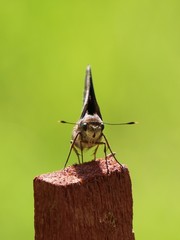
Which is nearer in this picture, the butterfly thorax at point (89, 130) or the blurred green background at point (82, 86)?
the butterfly thorax at point (89, 130)

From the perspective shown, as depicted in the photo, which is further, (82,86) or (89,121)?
(82,86)

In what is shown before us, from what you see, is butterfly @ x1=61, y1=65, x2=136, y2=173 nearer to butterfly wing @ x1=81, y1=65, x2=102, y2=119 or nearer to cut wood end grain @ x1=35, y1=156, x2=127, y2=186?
butterfly wing @ x1=81, y1=65, x2=102, y2=119

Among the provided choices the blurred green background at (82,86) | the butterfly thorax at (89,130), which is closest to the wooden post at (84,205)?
the butterfly thorax at (89,130)

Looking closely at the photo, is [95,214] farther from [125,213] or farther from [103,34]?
[103,34]

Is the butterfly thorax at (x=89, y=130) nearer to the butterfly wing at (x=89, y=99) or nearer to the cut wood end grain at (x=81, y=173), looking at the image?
the butterfly wing at (x=89, y=99)

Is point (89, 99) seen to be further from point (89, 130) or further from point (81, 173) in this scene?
point (81, 173)

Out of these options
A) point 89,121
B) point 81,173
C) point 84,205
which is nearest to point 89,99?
point 89,121
